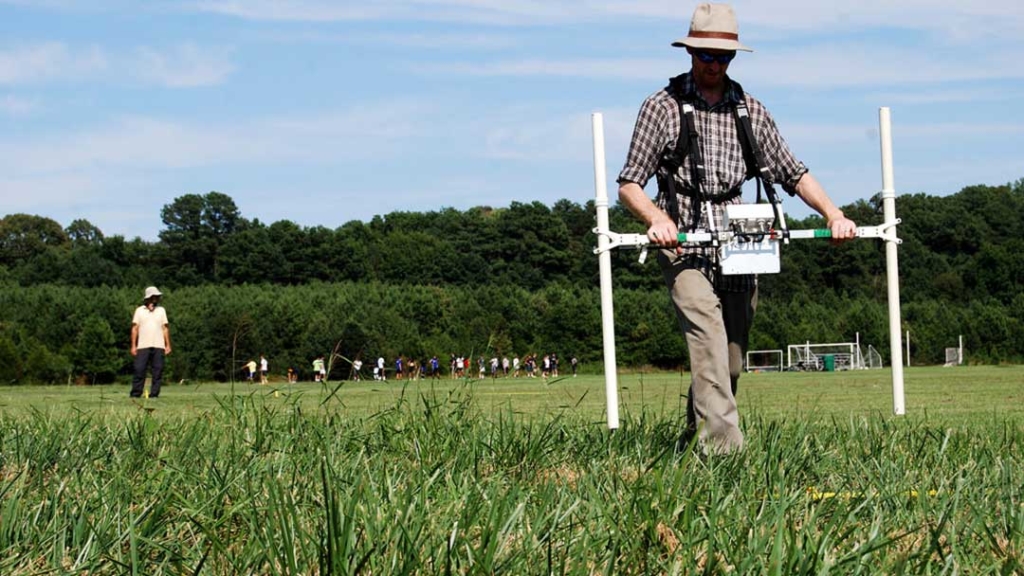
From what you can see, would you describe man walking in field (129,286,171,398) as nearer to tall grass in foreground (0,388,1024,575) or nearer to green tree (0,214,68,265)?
tall grass in foreground (0,388,1024,575)

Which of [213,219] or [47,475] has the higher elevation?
[213,219]

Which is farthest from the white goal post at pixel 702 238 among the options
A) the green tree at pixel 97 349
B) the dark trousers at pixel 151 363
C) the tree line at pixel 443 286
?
the green tree at pixel 97 349

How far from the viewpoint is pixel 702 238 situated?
5684 millimetres

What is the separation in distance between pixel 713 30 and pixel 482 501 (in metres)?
2.85

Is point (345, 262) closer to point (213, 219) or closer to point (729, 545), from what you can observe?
point (213, 219)

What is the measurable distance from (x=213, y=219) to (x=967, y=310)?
6953cm

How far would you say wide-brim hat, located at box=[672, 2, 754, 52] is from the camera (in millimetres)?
5719

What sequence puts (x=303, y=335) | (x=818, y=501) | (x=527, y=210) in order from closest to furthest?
(x=818, y=501), (x=303, y=335), (x=527, y=210)

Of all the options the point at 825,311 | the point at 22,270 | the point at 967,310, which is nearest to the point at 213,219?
the point at 22,270

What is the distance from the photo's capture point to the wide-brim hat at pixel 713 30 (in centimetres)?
572

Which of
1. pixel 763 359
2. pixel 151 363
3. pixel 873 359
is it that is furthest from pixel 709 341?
pixel 763 359

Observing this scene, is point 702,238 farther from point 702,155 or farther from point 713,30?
point 713,30

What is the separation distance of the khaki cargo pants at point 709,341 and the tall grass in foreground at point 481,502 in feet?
0.64

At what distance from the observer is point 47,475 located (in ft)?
15.8
